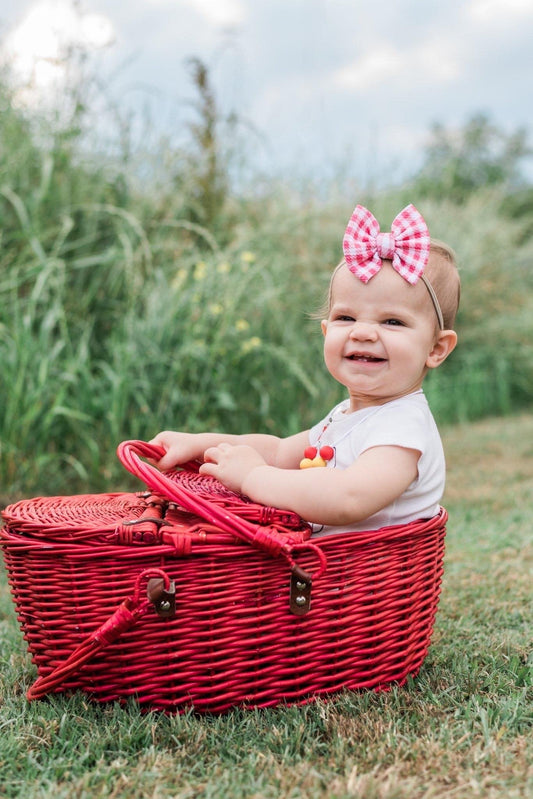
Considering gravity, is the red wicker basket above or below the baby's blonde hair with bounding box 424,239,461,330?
below

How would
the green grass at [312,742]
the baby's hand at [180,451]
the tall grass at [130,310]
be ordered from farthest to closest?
the tall grass at [130,310]
the baby's hand at [180,451]
the green grass at [312,742]

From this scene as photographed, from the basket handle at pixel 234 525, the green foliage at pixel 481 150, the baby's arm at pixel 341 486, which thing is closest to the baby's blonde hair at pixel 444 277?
the baby's arm at pixel 341 486

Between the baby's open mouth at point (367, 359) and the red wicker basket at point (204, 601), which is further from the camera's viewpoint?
the baby's open mouth at point (367, 359)

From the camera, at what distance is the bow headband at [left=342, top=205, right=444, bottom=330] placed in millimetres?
1845

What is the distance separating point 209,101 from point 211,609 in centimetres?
452

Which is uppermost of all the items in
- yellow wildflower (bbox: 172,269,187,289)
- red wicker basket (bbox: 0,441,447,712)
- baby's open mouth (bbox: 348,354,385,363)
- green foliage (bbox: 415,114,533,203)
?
green foliage (bbox: 415,114,533,203)

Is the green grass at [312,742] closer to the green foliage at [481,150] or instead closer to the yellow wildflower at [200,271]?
the yellow wildflower at [200,271]

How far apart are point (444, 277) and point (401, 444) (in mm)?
454

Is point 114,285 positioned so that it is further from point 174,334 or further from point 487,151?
point 487,151

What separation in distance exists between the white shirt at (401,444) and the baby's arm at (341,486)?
33mm

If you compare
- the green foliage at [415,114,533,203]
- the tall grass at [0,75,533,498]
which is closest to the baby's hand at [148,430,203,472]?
the tall grass at [0,75,533,498]

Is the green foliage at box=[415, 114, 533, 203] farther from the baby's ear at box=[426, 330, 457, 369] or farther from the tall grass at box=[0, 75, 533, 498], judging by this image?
the baby's ear at box=[426, 330, 457, 369]

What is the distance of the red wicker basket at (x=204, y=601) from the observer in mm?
1618

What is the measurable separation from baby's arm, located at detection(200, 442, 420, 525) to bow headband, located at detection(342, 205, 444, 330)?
0.41 metres
